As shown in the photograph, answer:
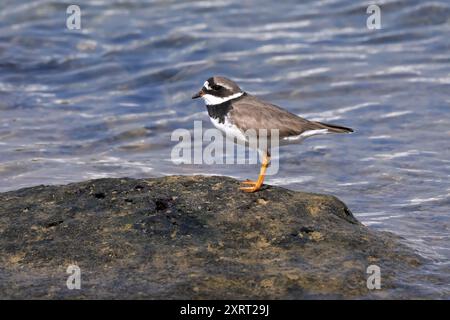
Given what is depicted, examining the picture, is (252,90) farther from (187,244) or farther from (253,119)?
(187,244)

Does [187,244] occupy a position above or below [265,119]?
below

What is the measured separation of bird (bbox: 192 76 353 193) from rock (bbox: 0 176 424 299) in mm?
733

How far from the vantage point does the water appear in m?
11.6

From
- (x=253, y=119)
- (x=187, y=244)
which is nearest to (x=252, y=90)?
(x=253, y=119)

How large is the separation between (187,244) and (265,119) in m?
2.37

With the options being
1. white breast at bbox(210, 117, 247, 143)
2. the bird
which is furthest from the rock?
the bird

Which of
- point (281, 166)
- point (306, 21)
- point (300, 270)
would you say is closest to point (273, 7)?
point (306, 21)

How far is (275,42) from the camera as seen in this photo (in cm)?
1772

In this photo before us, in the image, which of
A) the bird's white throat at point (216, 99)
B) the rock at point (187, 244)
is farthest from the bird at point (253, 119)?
the rock at point (187, 244)

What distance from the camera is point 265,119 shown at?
8.91 metres

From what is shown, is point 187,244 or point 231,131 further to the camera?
point 231,131

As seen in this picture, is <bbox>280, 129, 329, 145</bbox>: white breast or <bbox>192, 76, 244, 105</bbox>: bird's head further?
<bbox>192, 76, 244, 105</bbox>: bird's head

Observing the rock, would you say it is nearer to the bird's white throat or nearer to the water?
the water

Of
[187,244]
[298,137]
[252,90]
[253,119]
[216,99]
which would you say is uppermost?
[252,90]
